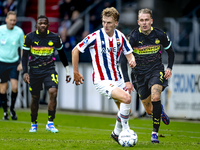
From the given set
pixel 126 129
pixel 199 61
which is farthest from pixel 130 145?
pixel 199 61

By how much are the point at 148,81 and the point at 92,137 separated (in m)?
1.46

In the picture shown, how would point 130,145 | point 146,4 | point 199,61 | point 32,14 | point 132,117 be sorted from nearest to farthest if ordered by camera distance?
1. point 130,145
2. point 132,117
3. point 199,61
4. point 146,4
5. point 32,14

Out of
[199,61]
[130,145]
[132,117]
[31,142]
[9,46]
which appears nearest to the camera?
[130,145]

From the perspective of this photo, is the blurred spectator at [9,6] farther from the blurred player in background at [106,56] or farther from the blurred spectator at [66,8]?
the blurred player in background at [106,56]

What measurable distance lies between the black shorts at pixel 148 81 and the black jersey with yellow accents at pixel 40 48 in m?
1.80

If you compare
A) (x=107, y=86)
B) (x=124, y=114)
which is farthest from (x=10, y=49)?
(x=124, y=114)

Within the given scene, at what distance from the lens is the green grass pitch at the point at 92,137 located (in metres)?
6.49

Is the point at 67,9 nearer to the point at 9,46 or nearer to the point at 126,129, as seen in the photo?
the point at 9,46

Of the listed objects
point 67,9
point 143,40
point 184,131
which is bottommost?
point 184,131

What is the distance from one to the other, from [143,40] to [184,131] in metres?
2.79

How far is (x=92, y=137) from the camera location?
788 cm

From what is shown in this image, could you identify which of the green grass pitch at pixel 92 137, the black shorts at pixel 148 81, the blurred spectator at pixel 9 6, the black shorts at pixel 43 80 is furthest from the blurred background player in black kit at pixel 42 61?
the blurred spectator at pixel 9 6

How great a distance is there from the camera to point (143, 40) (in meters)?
7.75

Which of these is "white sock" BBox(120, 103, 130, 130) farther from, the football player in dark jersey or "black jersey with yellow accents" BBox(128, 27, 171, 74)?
"black jersey with yellow accents" BBox(128, 27, 171, 74)
